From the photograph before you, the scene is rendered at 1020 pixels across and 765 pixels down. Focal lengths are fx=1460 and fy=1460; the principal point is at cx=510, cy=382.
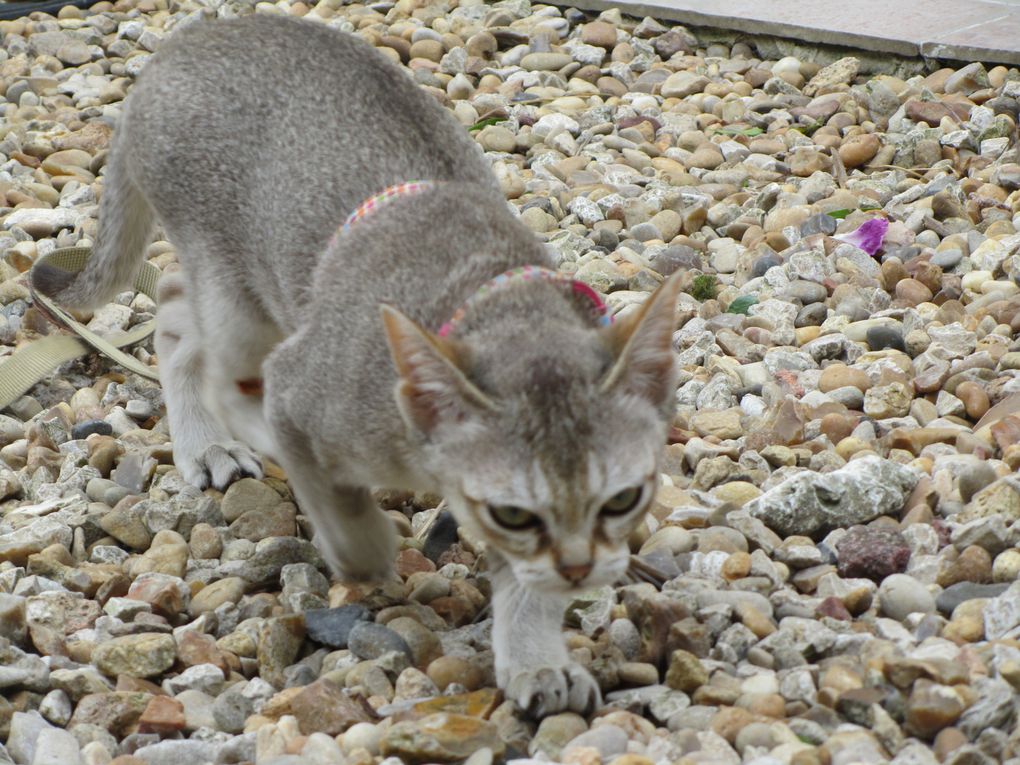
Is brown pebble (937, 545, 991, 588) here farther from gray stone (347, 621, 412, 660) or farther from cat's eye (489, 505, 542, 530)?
gray stone (347, 621, 412, 660)

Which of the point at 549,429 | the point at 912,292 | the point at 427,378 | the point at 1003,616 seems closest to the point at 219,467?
the point at 427,378

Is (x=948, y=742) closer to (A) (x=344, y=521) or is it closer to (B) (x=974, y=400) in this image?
(A) (x=344, y=521)

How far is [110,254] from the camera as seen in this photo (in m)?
5.50

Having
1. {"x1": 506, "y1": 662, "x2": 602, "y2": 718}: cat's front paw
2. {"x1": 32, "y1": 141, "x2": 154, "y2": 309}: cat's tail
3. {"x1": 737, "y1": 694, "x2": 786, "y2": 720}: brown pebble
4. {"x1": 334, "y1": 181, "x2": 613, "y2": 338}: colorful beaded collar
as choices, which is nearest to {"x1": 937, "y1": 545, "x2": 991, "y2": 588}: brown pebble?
{"x1": 737, "y1": 694, "x2": 786, "y2": 720}: brown pebble

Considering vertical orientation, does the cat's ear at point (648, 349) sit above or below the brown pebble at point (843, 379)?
above

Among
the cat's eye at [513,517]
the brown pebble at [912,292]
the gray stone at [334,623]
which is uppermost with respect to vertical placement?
the cat's eye at [513,517]

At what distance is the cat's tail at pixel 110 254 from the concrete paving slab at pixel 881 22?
13.8 ft

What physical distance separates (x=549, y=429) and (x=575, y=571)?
13.5 inches

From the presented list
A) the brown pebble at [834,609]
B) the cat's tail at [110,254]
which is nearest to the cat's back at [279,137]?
the cat's tail at [110,254]

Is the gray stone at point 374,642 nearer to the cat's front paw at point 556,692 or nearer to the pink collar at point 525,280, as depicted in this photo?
the cat's front paw at point 556,692

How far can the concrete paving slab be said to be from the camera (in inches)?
302

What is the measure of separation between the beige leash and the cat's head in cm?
251

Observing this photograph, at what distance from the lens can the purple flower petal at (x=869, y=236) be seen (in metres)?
6.16

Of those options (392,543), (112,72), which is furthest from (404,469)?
(112,72)
